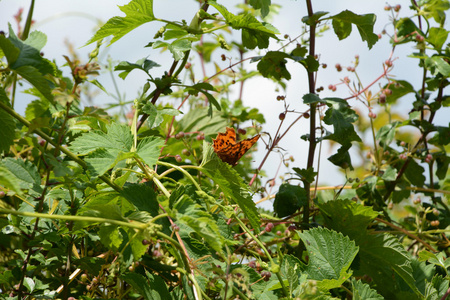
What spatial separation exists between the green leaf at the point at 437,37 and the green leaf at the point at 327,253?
2.63ft

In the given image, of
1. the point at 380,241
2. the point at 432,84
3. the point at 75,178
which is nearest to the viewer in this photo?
the point at 75,178

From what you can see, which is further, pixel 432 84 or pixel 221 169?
pixel 432 84

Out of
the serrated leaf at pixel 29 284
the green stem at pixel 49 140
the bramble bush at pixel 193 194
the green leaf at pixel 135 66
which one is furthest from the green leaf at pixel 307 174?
the serrated leaf at pixel 29 284

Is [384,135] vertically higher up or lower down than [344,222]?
higher up

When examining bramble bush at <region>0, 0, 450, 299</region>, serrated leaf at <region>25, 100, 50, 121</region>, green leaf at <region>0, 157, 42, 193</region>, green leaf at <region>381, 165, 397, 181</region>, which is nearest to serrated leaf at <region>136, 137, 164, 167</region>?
bramble bush at <region>0, 0, 450, 299</region>

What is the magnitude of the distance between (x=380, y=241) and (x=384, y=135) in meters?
0.48

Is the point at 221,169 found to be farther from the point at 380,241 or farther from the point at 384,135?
the point at 384,135

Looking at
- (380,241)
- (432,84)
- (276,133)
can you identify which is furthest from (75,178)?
(432,84)

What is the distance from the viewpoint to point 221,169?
0.85 metres

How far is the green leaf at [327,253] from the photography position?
928 mm

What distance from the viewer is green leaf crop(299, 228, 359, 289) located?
36.5 inches

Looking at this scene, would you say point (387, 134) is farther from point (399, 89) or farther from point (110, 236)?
point (110, 236)

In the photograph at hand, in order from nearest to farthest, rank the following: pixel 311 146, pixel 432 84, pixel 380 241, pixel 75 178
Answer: pixel 75 178
pixel 380 241
pixel 311 146
pixel 432 84

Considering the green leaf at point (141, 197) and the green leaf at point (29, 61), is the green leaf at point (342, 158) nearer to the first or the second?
the green leaf at point (141, 197)
